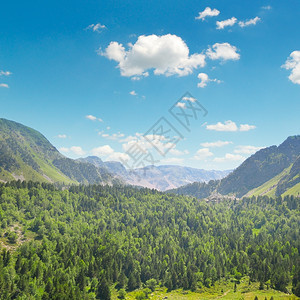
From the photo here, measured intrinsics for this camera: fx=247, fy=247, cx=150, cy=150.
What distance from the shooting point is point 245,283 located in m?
144

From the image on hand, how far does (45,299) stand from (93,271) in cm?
4444

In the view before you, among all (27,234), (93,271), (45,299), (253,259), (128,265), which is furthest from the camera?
(27,234)

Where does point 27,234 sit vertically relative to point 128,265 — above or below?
above

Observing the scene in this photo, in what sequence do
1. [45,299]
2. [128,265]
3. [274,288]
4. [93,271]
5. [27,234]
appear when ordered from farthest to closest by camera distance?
1. [27,234]
2. [128,265]
3. [93,271]
4. [274,288]
5. [45,299]

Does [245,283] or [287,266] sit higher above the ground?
[287,266]

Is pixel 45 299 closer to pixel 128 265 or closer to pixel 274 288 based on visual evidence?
pixel 128 265

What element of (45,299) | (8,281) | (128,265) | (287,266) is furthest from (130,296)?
(287,266)

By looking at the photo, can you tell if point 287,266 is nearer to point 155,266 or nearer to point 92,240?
point 155,266

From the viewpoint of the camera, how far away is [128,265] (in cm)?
17650

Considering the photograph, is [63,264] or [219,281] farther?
[219,281]

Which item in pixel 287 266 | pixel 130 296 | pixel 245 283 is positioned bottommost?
pixel 130 296

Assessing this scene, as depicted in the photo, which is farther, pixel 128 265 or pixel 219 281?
pixel 128 265

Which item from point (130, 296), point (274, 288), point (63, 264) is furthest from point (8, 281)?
point (274, 288)

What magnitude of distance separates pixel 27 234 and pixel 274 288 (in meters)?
169
